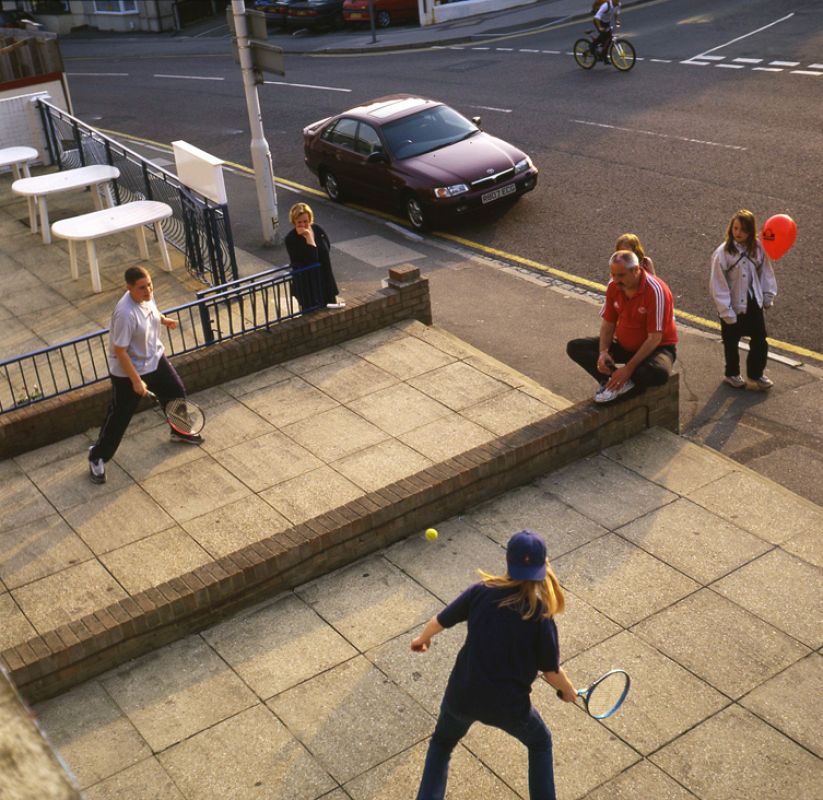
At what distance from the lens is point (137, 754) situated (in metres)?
5.96

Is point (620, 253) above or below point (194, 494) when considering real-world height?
above

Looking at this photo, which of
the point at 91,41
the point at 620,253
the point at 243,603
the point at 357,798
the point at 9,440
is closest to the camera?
the point at 357,798

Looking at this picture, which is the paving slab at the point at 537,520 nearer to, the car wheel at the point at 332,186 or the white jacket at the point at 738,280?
the white jacket at the point at 738,280

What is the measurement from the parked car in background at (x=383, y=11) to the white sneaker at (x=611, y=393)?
27.7 m

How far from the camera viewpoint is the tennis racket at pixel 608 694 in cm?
538

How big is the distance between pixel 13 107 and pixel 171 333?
8359 mm

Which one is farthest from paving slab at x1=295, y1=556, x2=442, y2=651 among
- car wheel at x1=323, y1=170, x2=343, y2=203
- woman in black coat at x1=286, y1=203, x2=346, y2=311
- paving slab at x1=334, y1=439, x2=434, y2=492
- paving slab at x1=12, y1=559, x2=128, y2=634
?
car wheel at x1=323, y1=170, x2=343, y2=203

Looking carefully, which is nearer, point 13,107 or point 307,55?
point 13,107

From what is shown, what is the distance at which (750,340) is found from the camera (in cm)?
1061

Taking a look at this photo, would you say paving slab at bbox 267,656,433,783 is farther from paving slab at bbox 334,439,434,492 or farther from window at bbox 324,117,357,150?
window at bbox 324,117,357,150

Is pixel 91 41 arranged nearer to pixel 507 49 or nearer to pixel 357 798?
pixel 507 49

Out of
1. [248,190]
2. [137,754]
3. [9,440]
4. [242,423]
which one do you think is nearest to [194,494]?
[242,423]

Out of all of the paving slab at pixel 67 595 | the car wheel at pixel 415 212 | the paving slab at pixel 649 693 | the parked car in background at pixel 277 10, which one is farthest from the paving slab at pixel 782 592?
the parked car in background at pixel 277 10

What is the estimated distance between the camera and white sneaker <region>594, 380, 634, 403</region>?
8.81 metres
